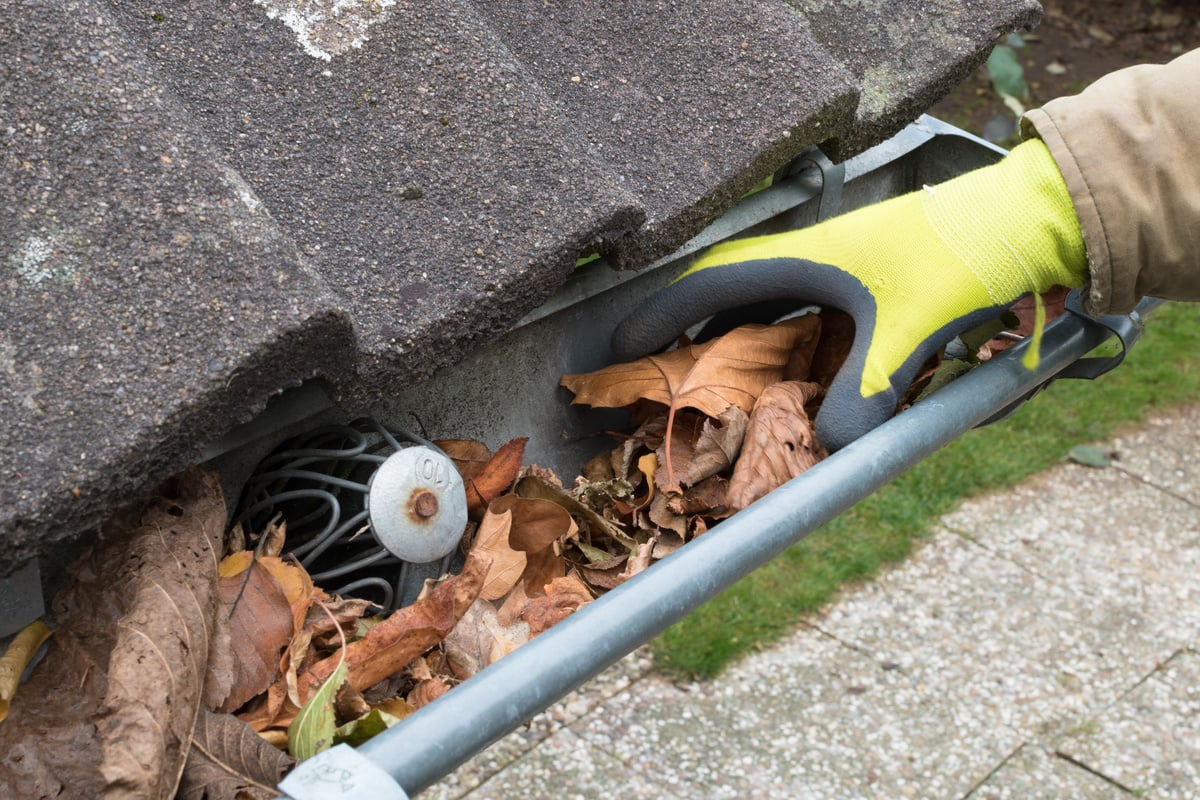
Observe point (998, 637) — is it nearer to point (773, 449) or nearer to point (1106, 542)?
point (1106, 542)

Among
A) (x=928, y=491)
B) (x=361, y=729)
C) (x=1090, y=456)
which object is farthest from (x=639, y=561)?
(x=1090, y=456)

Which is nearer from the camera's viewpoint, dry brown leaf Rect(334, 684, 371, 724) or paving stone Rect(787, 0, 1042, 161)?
dry brown leaf Rect(334, 684, 371, 724)

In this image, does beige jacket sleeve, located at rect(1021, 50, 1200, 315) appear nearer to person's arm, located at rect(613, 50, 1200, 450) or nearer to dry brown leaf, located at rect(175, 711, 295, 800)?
person's arm, located at rect(613, 50, 1200, 450)

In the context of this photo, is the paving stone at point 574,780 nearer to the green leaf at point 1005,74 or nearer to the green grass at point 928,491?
the green grass at point 928,491

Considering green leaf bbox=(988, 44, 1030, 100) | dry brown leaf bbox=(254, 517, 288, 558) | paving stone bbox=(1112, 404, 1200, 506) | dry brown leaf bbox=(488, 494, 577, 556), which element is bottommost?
paving stone bbox=(1112, 404, 1200, 506)

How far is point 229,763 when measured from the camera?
3.11ft

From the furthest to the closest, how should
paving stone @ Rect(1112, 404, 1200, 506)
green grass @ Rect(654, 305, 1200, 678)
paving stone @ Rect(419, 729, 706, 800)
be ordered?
paving stone @ Rect(1112, 404, 1200, 506) → green grass @ Rect(654, 305, 1200, 678) → paving stone @ Rect(419, 729, 706, 800)

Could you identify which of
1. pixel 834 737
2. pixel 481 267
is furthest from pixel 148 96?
pixel 834 737

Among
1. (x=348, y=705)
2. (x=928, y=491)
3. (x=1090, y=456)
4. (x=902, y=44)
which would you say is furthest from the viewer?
(x=1090, y=456)

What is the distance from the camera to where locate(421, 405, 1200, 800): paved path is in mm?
2869

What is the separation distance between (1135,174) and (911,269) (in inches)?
10.4

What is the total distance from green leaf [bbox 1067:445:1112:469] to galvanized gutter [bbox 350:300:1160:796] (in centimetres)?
286

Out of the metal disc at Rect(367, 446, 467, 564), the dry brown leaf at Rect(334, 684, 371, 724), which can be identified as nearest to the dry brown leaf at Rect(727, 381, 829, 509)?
the metal disc at Rect(367, 446, 467, 564)

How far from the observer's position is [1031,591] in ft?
11.3
